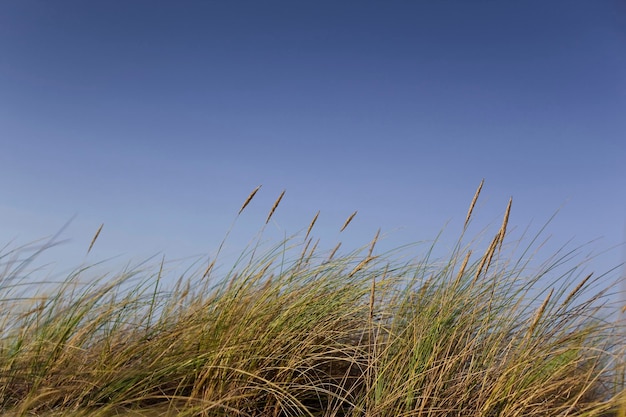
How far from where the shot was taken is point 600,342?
2.95m

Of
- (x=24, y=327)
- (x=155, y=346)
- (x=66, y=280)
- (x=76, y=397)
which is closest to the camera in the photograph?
(x=76, y=397)

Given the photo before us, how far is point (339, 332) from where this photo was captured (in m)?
2.65

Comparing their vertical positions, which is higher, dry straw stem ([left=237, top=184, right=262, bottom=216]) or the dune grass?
dry straw stem ([left=237, top=184, right=262, bottom=216])

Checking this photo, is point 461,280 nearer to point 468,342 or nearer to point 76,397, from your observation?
point 468,342

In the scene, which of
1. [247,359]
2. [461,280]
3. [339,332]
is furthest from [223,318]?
[461,280]

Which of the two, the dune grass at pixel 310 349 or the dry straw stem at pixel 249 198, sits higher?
the dry straw stem at pixel 249 198

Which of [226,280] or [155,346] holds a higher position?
[226,280]

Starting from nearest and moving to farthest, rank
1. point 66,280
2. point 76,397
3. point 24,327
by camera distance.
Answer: point 76,397 → point 24,327 → point 66,280

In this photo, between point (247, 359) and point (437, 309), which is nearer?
point (247, 359)

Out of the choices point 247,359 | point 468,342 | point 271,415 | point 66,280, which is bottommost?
point 271,415

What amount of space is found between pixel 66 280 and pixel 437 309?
1.80m

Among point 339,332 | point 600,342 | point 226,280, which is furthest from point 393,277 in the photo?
point 600,342

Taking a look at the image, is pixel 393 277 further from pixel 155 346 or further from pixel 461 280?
pixel 155 346

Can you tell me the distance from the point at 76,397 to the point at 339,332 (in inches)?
43.2
